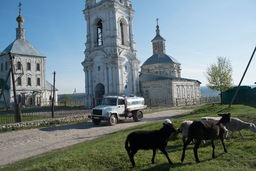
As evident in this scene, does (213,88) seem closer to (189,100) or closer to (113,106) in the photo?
(189,100)

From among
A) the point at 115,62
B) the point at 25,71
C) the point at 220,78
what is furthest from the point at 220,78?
the point at 25,71

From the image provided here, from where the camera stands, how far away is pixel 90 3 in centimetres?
3884

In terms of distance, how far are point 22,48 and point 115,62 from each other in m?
24.7

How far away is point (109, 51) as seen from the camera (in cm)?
3553

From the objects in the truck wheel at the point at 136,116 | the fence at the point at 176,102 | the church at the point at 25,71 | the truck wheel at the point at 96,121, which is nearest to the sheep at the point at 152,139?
the truck wheel at the point at 96,121

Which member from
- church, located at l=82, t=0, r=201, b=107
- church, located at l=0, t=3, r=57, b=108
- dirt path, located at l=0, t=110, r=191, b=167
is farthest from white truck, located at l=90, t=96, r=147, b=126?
church, located at l=0, t=3, r=57, b=108

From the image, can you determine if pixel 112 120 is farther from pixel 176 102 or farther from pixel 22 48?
pixel 22 48

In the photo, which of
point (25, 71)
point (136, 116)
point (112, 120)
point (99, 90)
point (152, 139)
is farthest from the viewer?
point (25, 71)

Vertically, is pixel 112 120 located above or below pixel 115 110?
below

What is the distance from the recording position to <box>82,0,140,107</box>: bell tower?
117 ft

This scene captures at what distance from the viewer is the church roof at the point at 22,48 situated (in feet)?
159

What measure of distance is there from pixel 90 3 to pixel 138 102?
2347cm

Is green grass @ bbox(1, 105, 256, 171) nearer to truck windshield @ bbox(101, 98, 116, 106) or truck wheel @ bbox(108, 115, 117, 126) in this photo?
truck wheel @ bbox(108, 115, 117, 126)

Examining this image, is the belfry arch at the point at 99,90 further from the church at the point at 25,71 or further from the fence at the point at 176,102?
the church at the point at 25,71
